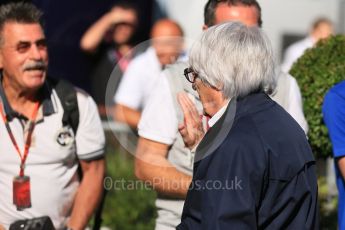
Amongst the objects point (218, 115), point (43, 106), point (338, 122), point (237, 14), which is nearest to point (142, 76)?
point (43, 106)

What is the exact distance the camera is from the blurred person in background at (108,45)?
29.5ft

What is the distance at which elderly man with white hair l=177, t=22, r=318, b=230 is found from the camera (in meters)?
3.24

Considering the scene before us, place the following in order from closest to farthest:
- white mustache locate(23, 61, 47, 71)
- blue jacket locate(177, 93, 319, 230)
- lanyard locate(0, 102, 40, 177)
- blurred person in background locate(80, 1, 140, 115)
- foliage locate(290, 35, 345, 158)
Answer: blue jacket locate(177, 93, 319, 230) < lanyard locate(0, 102, 40, 177) < white mustache locate(23, 61, 47, 71) < foliage locate(290, 35, 345, 158) < blurred person in background locate(80, 1, 140, 115)

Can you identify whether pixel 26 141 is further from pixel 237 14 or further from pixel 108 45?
pixel 108 45

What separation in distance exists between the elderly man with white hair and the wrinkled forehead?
1.05 meters

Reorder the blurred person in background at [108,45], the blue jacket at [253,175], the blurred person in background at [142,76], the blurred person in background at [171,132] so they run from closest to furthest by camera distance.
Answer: the blue jacket at [253,175], the blurred person in background at [171,132], the blurred person in background at [142,76], the blurred person in background at [108,45]

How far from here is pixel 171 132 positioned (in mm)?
4492

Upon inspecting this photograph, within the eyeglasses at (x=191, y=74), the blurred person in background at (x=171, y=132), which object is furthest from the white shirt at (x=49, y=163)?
the eyeglasses at (x=191, y=74)

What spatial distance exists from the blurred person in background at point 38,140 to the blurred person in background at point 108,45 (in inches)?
149

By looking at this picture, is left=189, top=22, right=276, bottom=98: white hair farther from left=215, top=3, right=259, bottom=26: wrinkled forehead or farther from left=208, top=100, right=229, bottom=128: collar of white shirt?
left=215, top=3, right=259, bottom=26: wrinkled forehead

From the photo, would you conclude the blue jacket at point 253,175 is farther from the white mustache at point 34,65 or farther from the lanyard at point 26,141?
the white mustache at point 34,65

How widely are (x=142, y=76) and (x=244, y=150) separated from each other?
5103 mm

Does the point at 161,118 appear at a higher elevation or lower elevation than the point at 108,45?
higher

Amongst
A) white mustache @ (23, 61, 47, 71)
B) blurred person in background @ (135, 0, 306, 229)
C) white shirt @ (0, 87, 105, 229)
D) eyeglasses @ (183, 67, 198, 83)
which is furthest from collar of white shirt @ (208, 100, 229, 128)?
white mustache @ (23, 61, 47, 71)
